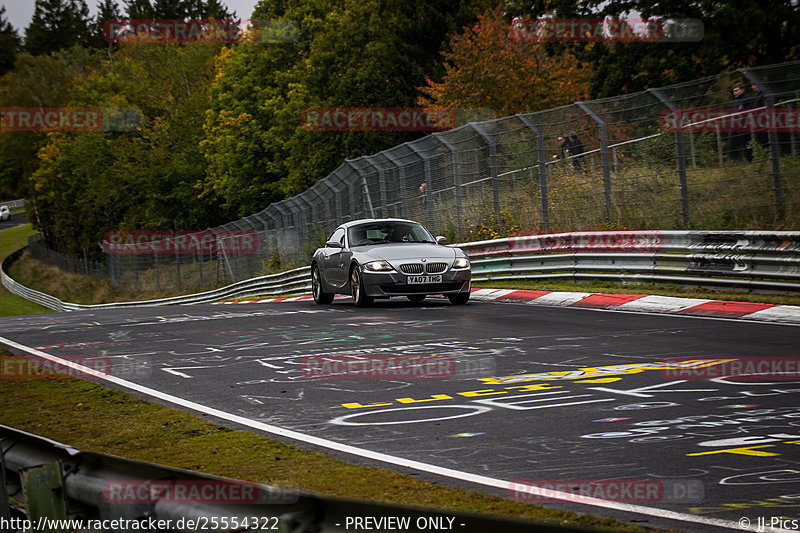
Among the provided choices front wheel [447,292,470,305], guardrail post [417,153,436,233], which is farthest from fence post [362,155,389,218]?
front wheel [447,292,470,305]

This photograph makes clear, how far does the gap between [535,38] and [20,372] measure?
28.9 meters

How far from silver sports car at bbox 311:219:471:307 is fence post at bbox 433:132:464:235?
5172mm

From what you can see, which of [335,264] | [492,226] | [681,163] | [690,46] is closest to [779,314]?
[681,163]

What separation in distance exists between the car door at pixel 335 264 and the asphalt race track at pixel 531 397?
10.8 ft

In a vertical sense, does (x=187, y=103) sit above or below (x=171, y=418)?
above

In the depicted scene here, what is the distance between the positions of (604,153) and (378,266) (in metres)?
5.26

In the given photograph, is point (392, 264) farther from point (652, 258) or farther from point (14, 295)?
point (14, 295)

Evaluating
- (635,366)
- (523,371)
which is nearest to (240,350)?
(523,371)

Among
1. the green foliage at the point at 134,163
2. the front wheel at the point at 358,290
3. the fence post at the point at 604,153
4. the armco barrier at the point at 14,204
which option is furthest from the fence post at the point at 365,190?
the armco barrier at the point at 14,204

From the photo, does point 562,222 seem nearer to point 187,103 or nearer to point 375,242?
point 375,242

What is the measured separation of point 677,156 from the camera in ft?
53.6

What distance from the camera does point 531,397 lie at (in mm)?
A: 7277

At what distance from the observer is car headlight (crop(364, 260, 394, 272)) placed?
15.6 m

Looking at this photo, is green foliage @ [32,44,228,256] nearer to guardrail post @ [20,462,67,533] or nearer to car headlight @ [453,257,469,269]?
car headlight @ [453,257,469,269]
